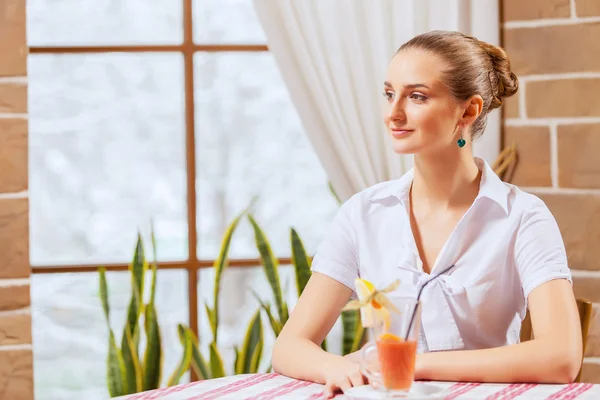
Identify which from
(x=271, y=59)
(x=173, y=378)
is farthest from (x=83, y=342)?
(x=271, y=59)

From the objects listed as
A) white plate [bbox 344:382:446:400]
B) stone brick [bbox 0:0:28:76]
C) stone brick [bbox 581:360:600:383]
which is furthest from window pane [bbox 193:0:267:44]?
white plate [bbox 344:382:446:400]

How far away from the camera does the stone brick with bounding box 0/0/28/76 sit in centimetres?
266

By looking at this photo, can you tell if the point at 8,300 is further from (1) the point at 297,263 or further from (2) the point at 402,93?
(2) the point at 402,93

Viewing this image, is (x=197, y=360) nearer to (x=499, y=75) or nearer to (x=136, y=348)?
(x=136, y=348)

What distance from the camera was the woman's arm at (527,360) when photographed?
147cm

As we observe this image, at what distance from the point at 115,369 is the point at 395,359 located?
1771mm

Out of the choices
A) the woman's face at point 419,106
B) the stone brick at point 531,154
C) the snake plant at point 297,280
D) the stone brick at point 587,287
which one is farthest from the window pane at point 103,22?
the stone brick at point 587,287

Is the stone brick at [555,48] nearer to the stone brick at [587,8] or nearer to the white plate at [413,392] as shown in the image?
the stone brick at [587,8]

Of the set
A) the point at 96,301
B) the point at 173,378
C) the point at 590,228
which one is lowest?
the point at 173,378

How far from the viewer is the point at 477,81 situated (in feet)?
6.07

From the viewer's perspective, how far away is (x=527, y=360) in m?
1.50

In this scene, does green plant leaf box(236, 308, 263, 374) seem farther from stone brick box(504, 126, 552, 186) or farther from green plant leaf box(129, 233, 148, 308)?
stone brick box(504, 126, 552, 186)

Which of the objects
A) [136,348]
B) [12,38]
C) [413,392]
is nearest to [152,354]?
[136,348]

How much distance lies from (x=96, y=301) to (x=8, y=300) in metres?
0.45
